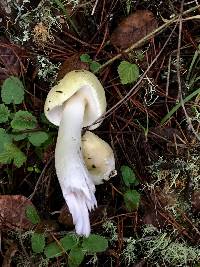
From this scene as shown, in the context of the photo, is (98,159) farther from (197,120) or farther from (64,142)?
(197,120)

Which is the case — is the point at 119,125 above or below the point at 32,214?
above

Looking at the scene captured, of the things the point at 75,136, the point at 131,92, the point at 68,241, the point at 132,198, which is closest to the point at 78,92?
the point at 75,136

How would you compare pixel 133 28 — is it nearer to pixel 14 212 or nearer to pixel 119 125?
pixel 119 125

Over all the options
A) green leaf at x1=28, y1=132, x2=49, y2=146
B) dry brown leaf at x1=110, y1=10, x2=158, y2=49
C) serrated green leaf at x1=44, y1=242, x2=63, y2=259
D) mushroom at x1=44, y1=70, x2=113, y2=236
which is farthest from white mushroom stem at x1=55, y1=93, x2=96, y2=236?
dry brown leaf at x1=110, y1=10, x2=158, y2=49

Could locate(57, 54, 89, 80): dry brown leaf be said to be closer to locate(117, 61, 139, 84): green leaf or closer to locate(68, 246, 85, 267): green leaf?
locate(117, 61, 139, 84): green leaf

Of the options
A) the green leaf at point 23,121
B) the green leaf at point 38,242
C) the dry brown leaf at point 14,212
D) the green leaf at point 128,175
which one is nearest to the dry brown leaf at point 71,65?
the green leaf at point 23,121

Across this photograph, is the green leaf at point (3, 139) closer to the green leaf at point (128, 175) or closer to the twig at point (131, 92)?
the twig at point (131, 92)
